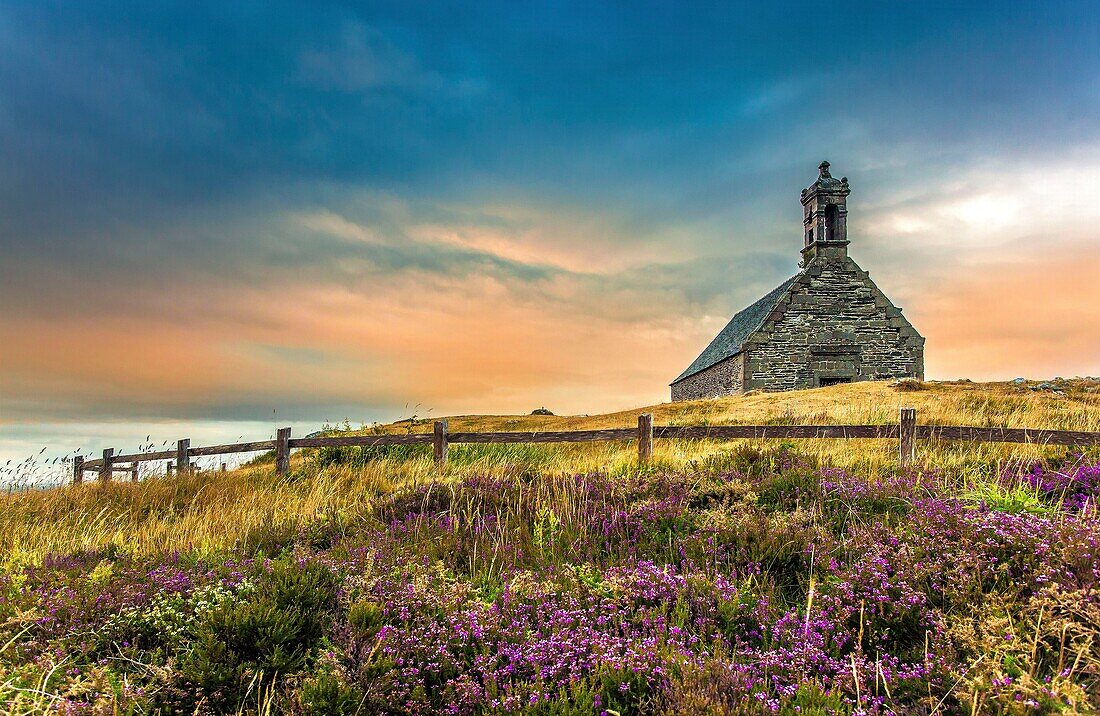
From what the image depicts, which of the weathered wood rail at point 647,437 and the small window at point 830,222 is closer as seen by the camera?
the weathered wood rail at point 647,437

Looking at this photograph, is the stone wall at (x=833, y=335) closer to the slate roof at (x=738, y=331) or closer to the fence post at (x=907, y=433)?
the slate roof at (x=738, y=331)

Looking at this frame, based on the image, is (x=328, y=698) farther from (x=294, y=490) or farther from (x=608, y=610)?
(x=294, y=490)

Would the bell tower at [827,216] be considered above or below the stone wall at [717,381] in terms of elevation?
above

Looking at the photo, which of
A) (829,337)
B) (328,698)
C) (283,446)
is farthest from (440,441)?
(829,337)

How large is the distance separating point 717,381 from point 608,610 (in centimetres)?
3497

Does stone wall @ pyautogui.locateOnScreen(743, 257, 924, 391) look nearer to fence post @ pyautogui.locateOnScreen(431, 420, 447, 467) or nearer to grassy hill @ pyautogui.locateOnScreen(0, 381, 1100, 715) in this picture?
fence post @ pyautogui.locateOnScreen(431, 420, 447, 467)

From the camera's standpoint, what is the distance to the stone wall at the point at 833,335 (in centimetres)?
3238

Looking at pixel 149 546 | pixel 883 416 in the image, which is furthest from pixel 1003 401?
pixel 149 546

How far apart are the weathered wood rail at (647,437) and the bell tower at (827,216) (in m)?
24.6

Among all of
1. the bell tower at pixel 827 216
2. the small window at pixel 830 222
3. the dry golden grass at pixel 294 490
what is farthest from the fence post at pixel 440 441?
the small window at pixel 830 222

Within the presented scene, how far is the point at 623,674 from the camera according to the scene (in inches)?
131

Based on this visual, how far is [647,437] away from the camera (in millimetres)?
11398

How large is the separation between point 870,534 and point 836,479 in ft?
6.81

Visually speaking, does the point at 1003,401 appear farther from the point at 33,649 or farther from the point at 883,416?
the point at 33,649
